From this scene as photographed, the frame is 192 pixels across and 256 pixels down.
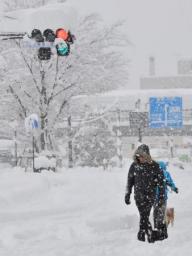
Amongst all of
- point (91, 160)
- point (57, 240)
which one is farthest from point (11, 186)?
point (91, 160)

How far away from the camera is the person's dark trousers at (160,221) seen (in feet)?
32.1

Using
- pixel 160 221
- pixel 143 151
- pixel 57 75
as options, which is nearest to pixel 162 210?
pixel 160 221

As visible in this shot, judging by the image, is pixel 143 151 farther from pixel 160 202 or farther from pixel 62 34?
pixel 62 34

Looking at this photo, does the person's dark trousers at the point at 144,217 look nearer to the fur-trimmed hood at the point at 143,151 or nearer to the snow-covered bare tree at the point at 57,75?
the fur-trimmed hood at the point at 143,151

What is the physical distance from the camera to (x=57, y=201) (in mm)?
15391

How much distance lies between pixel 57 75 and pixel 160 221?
1802cm

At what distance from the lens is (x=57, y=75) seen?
2727 centimetres

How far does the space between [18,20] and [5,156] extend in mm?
14970

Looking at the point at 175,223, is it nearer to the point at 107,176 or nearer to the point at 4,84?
the point at 107,176

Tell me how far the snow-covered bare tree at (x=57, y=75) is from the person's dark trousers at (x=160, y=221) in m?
17.4

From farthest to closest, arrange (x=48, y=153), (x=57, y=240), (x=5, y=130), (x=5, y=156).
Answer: (x=5, y=156), (x=5, y=130), (x=48, y=153), (x=57, y=240)

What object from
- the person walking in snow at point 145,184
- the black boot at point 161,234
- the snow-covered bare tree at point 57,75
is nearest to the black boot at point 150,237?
the person walking in snow at point 145,184

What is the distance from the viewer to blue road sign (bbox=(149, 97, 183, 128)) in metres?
30.3

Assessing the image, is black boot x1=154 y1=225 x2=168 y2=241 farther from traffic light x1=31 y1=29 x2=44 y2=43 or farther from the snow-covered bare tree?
the snow-covered bare tree
